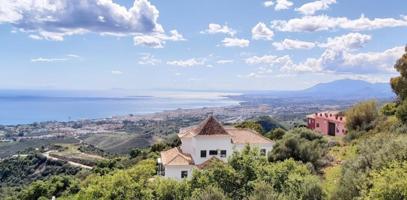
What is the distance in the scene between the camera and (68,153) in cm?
10475

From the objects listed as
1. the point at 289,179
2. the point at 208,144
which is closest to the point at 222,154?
the point at 208,144

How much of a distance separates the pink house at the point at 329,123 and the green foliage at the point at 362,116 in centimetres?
790

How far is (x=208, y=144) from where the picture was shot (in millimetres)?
32000

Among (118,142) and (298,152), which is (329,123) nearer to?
(298,152)

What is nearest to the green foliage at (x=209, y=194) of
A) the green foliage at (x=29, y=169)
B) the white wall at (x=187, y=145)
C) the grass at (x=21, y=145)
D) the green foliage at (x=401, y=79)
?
the white wall at (x=187, y=145)

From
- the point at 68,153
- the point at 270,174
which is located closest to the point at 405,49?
the point at 270,174

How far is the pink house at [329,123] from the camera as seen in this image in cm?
5001

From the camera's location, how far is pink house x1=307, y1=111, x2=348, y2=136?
164 ft

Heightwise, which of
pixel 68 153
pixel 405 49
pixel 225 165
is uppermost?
pixel 405 49

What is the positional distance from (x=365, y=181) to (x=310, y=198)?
2603 mm

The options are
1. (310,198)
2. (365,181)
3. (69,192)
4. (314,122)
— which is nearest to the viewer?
(365,181)

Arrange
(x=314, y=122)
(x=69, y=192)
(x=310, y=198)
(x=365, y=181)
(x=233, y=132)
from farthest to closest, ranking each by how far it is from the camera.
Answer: (x=314, y=122) → (x=69, y=192) → (x=233, y=132) → (x=310, y=198) → (x=365, y=181)

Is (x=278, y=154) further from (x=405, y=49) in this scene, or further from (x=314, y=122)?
(x=314, y=122)

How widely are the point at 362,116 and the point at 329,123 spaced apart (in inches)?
537
